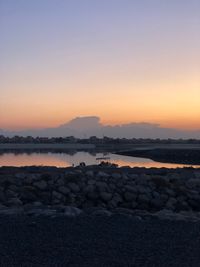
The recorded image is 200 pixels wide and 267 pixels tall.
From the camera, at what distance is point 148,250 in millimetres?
6527

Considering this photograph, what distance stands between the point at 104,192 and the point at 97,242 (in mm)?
7548

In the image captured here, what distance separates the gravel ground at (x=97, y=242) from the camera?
19.9 feet

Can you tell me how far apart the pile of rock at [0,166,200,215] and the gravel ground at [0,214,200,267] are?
5140mm

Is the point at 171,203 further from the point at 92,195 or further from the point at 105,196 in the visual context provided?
the point at 92,195

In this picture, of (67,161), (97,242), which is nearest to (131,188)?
(97,242)

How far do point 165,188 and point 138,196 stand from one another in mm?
1088

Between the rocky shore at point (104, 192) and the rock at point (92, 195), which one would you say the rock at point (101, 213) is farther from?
the rock at point (92, 195)

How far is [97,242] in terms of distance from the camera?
22.8 feet

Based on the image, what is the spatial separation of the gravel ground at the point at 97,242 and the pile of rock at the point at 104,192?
5.14 m

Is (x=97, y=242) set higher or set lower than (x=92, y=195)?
higher

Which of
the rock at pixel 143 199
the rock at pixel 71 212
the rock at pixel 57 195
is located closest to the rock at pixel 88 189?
the rock at pixel 57 195

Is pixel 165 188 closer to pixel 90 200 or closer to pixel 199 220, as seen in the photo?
pixel 90 200

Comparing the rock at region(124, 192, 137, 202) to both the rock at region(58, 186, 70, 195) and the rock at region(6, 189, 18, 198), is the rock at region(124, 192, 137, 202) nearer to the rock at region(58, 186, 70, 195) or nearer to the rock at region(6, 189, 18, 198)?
the rock at region(58, 186, 70, 195)

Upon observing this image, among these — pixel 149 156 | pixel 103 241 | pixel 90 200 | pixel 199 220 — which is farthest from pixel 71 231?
pixel 149 156
